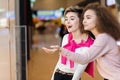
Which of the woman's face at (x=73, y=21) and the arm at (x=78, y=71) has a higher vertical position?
the woman's face at (x=73, y=21)

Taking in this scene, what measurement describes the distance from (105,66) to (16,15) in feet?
9.97

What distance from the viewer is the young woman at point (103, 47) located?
2.19m

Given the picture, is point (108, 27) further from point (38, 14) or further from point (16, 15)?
point (38, 14)

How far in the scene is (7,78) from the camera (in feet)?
14.5

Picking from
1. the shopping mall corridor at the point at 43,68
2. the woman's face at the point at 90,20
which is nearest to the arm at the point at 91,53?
the woman's face at the point at 90,20

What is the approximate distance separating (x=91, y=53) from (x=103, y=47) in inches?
4.0

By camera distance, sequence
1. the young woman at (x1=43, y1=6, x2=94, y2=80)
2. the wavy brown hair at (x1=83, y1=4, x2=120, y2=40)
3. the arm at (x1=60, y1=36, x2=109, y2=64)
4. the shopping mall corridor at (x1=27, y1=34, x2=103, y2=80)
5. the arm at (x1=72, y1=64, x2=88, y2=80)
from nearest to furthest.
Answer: the arm at (x1=60, y1=36, x2=109, y2=64) → the wavy brown hair at (x1=83, y1=4, x2=120, y2=40) → the arm at (x1=72, y1=64, x2=88, y2=80) → the young woman at (x1=43, y1=6, x2=94, y2=80) → the shopping mall corridor at (x1=27, y1=34, x2=103, y2=80)

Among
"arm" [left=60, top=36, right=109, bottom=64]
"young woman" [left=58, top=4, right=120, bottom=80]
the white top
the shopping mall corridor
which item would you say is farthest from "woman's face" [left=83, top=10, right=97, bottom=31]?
the shopping mall corridor

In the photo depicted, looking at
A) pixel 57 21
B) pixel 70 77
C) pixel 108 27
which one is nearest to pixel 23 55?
pixel 70 77

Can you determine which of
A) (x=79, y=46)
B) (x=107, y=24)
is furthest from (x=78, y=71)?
(x=107, y=24)

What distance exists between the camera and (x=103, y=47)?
87.3 inches

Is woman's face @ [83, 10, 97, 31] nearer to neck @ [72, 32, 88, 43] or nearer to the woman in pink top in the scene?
the woman in pink top

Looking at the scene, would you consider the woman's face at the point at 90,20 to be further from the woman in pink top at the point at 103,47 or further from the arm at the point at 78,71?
the arm at the point at 78,71

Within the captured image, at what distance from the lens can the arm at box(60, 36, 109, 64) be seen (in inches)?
85.3
